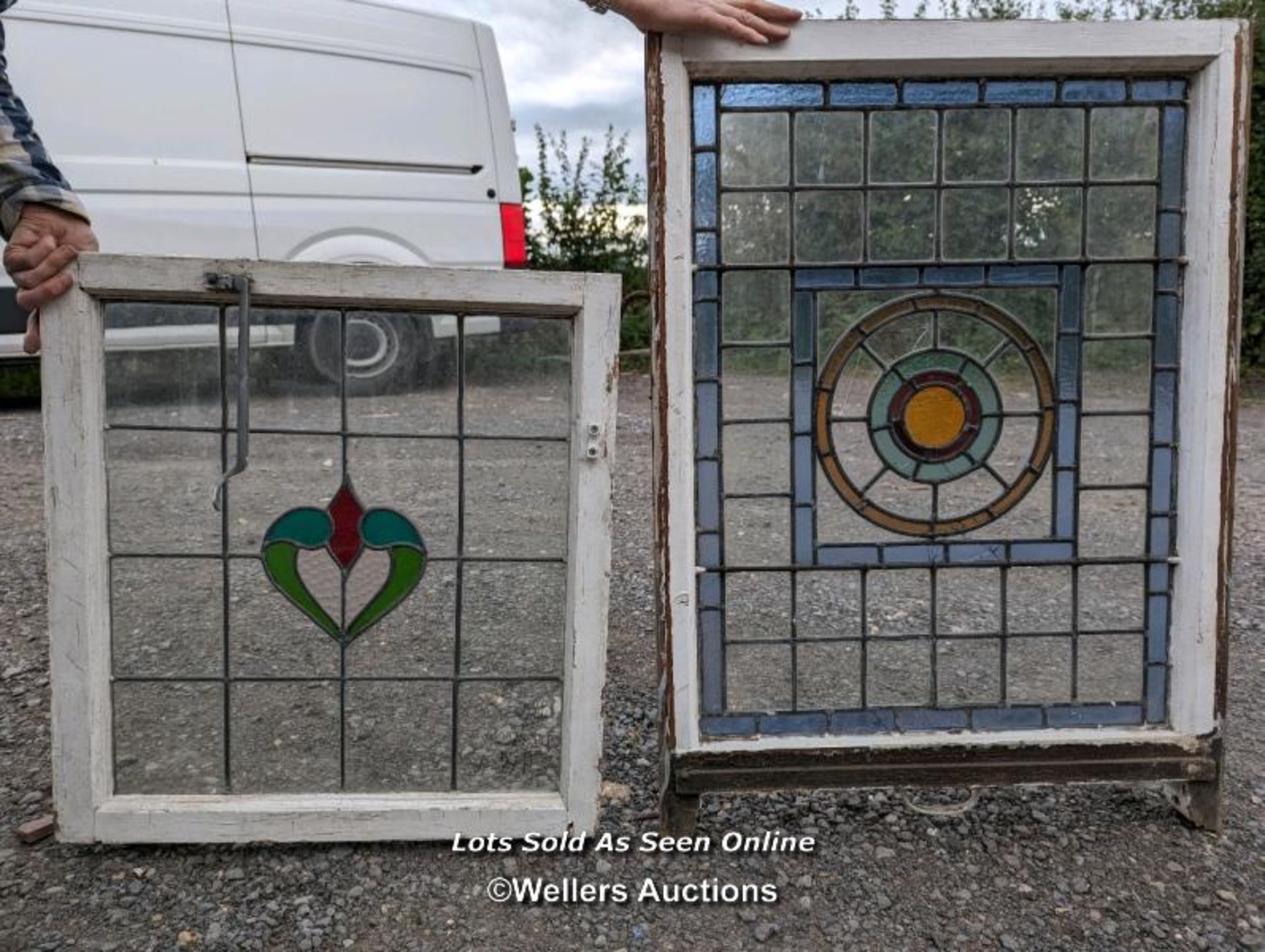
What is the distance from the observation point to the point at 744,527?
1.79 metres

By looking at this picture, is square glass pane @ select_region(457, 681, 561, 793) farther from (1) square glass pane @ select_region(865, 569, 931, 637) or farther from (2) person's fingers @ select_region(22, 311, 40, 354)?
(2) person's fingers @ select_region(22, 311, 40, 354)

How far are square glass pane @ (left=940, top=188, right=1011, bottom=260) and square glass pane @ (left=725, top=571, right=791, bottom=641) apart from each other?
2.01 ft

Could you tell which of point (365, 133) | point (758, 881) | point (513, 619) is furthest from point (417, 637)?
point (365, 133)

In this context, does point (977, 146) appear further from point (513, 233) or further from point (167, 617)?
point (513, 233)

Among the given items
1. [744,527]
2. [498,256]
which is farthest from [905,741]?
[498,256]

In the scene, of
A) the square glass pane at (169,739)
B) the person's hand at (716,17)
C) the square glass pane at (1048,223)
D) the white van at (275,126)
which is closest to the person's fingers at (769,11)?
the person's hand at (716,17)

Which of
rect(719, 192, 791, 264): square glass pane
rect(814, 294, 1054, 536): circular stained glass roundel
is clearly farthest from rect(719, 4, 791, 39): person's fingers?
rect(814, 294, 1054, 536): circular stained glass roundel

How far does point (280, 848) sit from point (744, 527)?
38.4 inches

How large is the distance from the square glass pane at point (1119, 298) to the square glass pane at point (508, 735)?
44.0 inches

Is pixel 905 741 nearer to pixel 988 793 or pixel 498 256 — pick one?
pixel 988 793

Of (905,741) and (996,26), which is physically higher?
(996,26)

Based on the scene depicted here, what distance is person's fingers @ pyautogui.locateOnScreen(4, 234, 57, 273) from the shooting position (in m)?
1.62

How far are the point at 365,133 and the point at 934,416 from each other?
477cm

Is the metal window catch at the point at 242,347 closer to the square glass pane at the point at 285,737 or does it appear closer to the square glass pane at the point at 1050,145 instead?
the square glass pane at the point at 285,737
